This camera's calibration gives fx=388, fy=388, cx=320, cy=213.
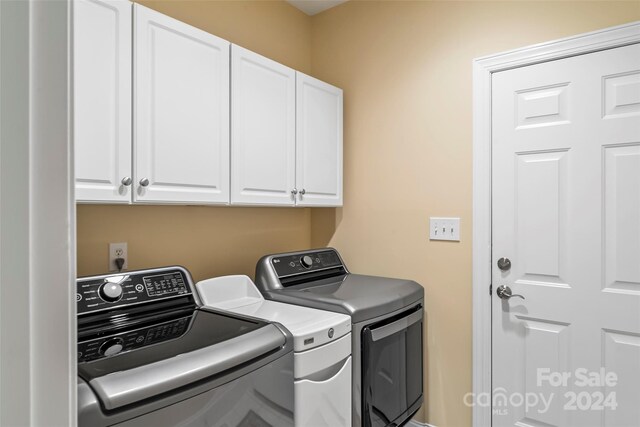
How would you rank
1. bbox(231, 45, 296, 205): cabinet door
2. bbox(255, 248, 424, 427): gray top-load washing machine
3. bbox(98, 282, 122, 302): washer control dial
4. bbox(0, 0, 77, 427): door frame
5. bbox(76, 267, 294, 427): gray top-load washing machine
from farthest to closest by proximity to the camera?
bbox(231, 45, 296, 205): cabinet door < bbox(255, 248, 424, 427): gray top-load washing machine < bbox(98, 282, 122, 302): washer control dial < bbox(76, 267, 294, 427): gray top-load washing machine < bbox(0, 0, 77, 427): door frame

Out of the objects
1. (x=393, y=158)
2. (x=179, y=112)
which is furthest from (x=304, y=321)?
(x=393, y=158)

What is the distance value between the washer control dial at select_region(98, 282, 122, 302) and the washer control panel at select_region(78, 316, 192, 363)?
174 millimetres

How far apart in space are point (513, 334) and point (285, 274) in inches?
46.2

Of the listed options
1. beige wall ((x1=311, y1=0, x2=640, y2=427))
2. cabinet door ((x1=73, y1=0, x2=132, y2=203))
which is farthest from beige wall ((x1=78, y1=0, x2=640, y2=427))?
cabinet door ((x1=73, y1=0, x2=132, y2=203))

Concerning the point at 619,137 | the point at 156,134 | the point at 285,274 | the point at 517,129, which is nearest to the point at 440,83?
the point at 517,129

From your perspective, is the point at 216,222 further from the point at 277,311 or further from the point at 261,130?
the point at 277,311

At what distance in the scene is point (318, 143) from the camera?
2.25 m

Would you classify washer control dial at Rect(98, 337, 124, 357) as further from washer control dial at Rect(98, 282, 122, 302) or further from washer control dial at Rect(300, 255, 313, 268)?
washer control dial at Rect(300, 255, 313, 268)

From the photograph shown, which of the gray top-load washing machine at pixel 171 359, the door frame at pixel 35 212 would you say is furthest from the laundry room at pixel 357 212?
the door frame at pixel 35 212

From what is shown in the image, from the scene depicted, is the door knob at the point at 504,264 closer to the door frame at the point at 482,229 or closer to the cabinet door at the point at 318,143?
the door frame at the point at 482,229

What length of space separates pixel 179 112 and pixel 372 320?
1181mm

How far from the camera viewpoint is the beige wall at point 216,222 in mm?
1661

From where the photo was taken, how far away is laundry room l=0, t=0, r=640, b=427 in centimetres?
129

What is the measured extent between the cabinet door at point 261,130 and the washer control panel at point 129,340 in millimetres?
640
